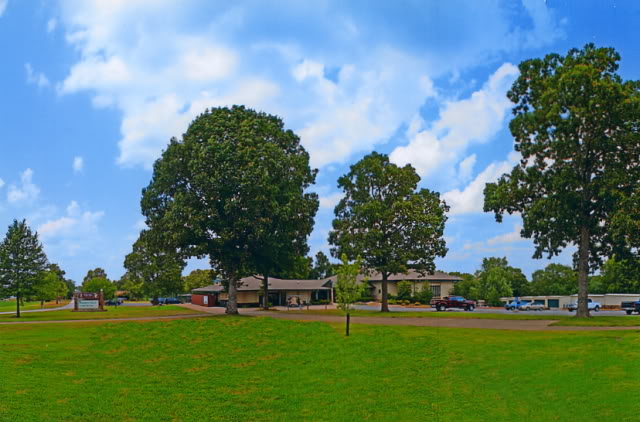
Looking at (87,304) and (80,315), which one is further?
(87,304)

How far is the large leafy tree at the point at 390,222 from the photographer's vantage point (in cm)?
5353

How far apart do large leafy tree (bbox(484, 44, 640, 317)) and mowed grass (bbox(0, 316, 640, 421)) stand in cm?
1733

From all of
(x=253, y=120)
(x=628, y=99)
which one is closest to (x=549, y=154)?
(x=628, y=99)

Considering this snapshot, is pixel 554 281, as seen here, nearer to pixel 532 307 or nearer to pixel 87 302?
pixel 532 307

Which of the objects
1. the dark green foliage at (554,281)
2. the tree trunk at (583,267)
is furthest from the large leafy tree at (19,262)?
the dark green foliage at (554,281)

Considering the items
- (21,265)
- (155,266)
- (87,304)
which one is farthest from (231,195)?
(155,266)

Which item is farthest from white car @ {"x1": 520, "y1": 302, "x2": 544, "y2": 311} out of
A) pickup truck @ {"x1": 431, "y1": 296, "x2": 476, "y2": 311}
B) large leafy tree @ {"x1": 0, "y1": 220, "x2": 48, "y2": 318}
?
large leafy tree @ {"x1": 0, "y1": 220, "x2": 48, "y2": 318}

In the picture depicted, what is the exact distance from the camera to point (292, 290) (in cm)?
7875

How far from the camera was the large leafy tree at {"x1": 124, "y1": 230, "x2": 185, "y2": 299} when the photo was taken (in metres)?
49.7

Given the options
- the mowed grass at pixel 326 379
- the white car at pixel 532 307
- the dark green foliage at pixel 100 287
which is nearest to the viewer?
the mowed grass at pixel 326 379

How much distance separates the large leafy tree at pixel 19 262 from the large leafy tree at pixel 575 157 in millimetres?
44708

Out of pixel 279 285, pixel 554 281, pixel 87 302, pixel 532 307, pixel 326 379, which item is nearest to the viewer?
pixel 326 379

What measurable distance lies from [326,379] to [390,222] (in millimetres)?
40022

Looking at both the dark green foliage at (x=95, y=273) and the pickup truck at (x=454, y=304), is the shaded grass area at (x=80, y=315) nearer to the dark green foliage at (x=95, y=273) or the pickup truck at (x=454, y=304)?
the pickup truck at (x=454, y=304)
